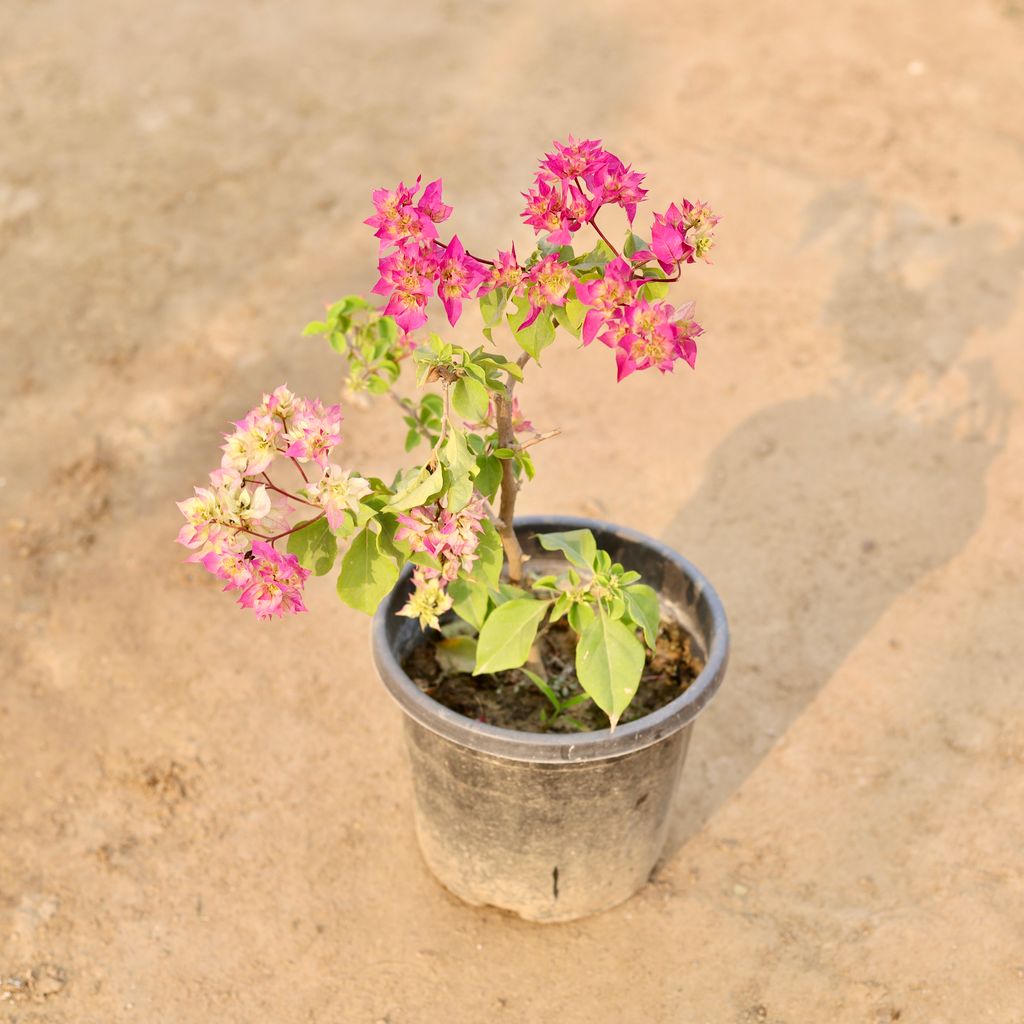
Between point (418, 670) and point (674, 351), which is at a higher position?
point (674, 351)

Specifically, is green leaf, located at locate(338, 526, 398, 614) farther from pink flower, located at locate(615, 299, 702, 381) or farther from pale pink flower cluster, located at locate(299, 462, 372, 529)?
pink flower, located at locate(615, 299, 702, 381)

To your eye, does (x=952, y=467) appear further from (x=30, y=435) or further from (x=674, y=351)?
(x=30, y=435)

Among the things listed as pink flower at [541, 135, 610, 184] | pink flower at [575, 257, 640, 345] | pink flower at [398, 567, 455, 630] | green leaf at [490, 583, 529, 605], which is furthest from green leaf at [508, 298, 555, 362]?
green leaf at [490, 583, 529, 605]

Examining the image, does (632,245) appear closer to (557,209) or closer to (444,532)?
(557,209)

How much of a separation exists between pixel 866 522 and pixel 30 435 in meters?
2.70

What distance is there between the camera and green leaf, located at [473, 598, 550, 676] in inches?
83.0

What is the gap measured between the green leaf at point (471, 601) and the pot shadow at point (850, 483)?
0.88 metres

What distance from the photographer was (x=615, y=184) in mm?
1805

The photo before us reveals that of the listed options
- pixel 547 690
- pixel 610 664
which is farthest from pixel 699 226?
pixel 547 690

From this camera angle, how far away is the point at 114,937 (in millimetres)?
2582

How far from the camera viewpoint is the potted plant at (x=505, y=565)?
179 cm

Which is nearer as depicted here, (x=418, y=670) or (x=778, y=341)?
(x=418, y=670)

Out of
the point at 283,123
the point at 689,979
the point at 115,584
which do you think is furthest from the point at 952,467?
the point at 283,123

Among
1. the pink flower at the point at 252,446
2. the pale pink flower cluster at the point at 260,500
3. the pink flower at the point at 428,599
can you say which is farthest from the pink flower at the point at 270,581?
the pink flower at the point at 428,599
